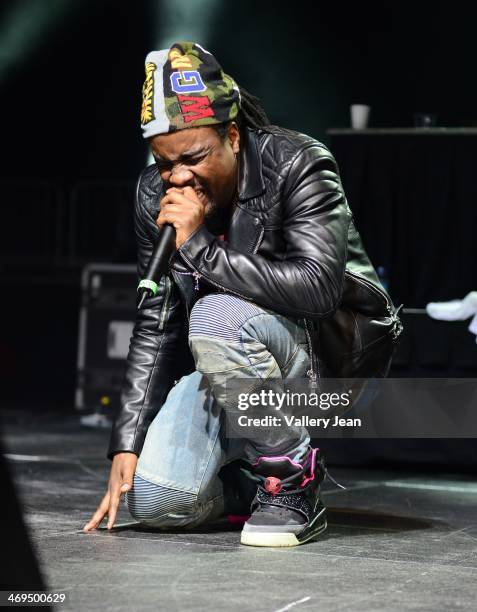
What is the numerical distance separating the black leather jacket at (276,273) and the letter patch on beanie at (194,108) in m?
0.17

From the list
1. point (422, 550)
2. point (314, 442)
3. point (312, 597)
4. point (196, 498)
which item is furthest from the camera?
point (314, 442)

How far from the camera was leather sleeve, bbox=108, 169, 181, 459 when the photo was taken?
226cm

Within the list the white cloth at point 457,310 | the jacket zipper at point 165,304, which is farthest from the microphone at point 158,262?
the white cloth at point 457,310

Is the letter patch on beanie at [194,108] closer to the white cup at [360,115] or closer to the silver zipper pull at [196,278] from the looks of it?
the silver zipper pull at [196,278]

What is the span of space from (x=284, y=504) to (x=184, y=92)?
0.78m

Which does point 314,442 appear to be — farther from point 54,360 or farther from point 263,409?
point 54,360

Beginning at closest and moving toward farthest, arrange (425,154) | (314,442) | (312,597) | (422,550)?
(312,597), (422,550), (314,442), (425,154)

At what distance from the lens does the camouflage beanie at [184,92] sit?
2.07 m

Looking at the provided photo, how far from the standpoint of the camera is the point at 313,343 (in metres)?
2.23

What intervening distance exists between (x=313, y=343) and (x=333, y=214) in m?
0.25

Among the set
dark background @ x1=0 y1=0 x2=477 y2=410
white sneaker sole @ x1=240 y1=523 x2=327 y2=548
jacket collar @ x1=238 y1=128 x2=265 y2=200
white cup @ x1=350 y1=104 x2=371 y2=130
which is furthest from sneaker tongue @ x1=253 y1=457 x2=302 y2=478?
dark background @ x1=0 y1=0 x2=477 y2=410

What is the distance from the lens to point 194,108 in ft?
6.82

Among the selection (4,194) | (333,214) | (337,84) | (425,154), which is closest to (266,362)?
(333,214)

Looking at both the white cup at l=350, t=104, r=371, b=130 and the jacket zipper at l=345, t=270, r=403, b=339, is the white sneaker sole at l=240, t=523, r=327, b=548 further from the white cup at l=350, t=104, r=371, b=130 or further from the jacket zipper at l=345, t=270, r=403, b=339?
the white cup at l=350, t=104, r=371, b=130
